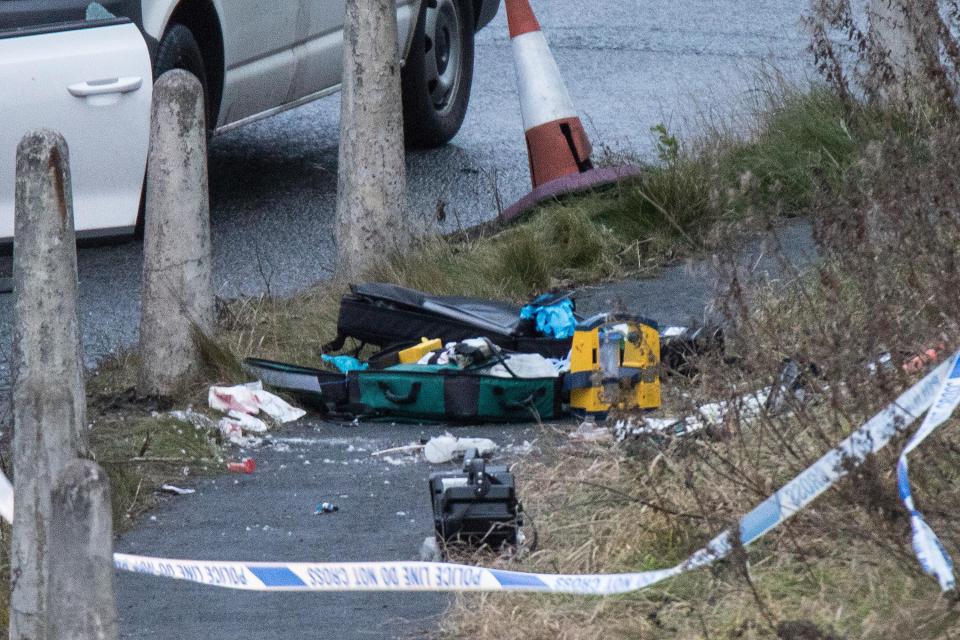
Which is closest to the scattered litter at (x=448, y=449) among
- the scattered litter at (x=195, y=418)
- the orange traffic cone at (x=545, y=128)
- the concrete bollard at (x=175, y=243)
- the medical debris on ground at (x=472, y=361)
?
the medical debris on ground at (x=472, y=361)

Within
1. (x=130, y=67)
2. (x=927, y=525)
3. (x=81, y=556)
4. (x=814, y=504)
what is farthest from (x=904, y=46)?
(x=81, y=556)

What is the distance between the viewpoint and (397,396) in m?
4.99

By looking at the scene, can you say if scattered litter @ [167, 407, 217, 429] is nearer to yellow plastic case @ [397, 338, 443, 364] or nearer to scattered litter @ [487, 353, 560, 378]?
yellow plastic case @ [397, 338, 443, 364]

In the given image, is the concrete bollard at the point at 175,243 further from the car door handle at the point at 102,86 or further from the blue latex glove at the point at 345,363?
the car door handle at the point at 102,86

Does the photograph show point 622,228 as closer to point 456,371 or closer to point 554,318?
point 554,318

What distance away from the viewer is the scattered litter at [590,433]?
174 inches

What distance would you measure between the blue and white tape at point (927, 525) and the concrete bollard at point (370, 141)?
10.8ft

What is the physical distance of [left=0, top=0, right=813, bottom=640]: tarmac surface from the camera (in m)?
3.66

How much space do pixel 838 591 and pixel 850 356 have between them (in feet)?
1.52

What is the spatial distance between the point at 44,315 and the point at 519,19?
14.5ft

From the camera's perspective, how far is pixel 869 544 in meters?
3.22

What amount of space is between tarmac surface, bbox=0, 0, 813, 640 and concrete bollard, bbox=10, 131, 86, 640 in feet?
1.56

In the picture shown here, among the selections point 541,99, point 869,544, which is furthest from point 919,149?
point 869,544

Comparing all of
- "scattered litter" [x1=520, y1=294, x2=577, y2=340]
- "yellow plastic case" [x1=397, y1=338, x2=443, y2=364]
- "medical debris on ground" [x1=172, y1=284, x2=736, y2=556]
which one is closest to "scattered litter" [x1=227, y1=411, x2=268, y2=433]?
"medical debris on ground" [x1=172, y1=284, x2=736, y2=556]
